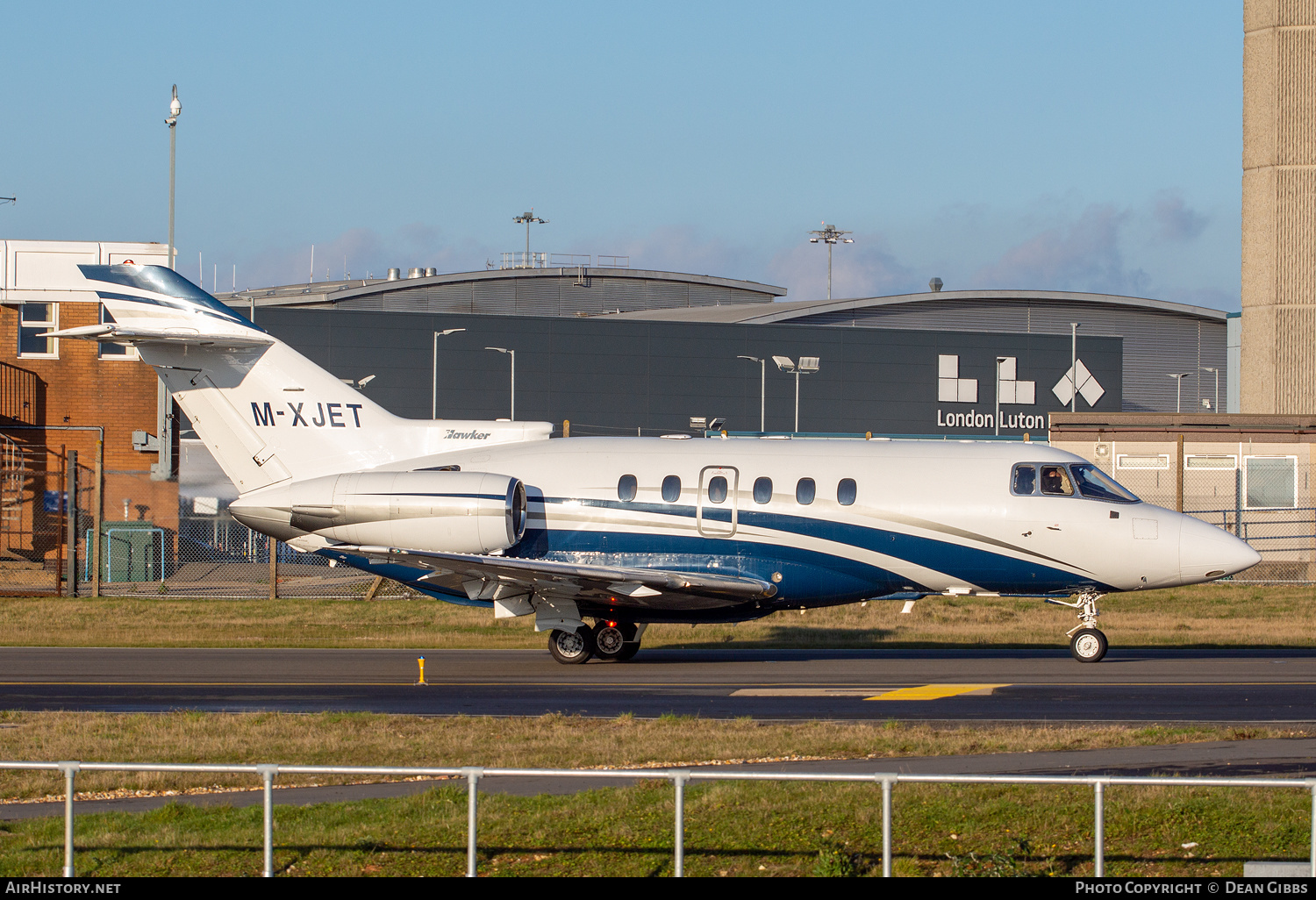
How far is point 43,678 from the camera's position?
758 inches

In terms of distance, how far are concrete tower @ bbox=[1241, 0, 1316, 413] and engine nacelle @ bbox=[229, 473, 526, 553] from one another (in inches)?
1373

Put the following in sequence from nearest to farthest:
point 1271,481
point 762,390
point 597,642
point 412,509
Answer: point 412,509 < point 597,642 < point 1271,481 < point 762,390

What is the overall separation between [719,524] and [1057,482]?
5383mm

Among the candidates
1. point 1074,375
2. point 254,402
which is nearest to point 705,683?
point 254,402

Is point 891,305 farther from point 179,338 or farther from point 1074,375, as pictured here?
point 179,338

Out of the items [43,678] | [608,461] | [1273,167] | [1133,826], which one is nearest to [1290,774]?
[1133,826]

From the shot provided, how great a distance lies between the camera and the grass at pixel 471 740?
1257 centimetres

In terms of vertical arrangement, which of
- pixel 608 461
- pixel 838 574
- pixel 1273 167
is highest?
pixel 1273 167

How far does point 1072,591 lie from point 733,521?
5.58 meters

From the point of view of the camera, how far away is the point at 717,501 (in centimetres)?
2125

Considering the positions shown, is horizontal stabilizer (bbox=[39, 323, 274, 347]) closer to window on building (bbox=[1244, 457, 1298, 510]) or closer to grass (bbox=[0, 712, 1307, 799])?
grass (bbox=[0, 712, 1307, 799])

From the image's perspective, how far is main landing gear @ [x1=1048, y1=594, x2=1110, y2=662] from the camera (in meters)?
20.9

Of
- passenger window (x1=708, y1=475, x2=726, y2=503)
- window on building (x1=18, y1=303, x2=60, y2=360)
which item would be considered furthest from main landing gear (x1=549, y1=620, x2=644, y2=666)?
window on building (x1=18, y1=303, x2=60, y2=360)

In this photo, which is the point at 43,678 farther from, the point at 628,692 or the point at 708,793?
the point at 708,793
